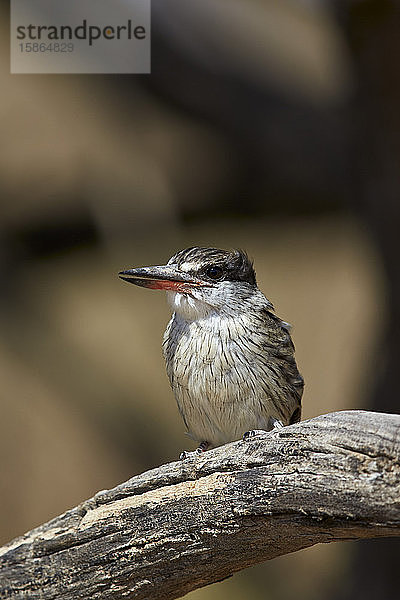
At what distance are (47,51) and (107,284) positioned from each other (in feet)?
7.14

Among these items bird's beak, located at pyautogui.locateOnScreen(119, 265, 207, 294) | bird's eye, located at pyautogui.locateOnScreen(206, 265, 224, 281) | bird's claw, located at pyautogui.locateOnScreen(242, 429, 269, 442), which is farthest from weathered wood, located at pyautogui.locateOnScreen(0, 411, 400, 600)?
bird's eye, located at pyautogui.locateOnScreen(206, 265, 224, 281)

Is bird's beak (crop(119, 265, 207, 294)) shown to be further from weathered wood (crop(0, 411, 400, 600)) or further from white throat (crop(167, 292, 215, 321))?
weathered wood (crop(0, 411, 400, 600))

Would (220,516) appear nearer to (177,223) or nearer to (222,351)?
(222,351)

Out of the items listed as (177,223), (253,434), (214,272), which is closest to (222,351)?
(214,272)

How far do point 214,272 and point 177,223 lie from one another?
390cm

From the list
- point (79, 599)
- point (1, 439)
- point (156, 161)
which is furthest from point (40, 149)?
point (79, 599)

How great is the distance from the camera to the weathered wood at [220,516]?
202 centimetres

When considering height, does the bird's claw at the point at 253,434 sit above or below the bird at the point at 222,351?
below

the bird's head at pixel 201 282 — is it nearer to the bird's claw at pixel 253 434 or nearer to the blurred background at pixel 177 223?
the bird's claw at pixel 253 434

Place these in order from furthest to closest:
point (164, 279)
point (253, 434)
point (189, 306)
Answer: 1. point (189, 306)
2. point (164, 279)
3. point (253, 434)

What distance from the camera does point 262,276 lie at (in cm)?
696

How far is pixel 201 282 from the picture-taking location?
3186 millimetres

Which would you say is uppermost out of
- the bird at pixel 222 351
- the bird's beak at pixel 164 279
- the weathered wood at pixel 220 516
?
the bird's beak at pixel 164 279

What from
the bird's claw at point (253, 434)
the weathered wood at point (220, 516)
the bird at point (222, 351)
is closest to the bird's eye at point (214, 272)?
the bird at point (222, 351)
